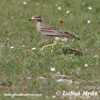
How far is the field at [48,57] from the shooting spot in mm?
9461

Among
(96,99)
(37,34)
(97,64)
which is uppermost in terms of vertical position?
(37,34)

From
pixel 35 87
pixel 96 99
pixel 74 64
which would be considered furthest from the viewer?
pixel 74 64

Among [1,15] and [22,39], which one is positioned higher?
[1,15]

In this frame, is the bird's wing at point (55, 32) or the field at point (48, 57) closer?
the field at point (48, 57)

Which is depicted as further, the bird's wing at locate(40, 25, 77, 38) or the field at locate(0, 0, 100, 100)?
the bird's wing at locate(40, 25, 77, 38)

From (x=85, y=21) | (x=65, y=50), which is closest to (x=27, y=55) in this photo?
(x=65, y=50)

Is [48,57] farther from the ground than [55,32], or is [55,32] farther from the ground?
[55,32]

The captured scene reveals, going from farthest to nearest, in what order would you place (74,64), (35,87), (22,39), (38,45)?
1. (22,39)
2. (38,45)
3. (74,64)
4. (35,87)

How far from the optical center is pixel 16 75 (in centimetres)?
1003

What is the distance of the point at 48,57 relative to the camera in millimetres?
11258

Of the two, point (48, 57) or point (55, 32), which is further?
point (55, 32)

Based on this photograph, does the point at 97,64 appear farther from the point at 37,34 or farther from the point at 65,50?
the point at 37,34

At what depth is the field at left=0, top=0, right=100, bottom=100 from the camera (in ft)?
31.0

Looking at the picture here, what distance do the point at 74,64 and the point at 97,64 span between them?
1.79ft
